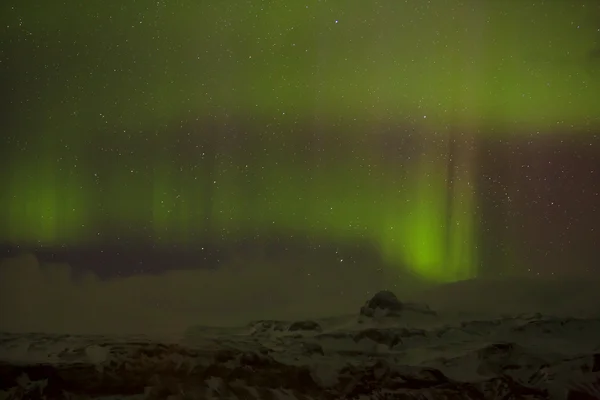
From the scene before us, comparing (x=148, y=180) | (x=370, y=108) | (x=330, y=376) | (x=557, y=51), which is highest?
(x=557, y=51)

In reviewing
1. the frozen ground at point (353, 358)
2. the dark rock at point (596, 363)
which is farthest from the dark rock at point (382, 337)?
the dark rock at point (596, 363)

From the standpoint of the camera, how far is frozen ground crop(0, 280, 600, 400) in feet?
4.64

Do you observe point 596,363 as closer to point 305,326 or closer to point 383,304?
point 383,304

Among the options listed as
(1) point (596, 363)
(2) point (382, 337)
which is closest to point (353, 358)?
(2) point (382, 337)

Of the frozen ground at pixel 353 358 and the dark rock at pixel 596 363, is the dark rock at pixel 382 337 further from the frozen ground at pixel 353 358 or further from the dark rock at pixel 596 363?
the dark rock at pixel 596 363

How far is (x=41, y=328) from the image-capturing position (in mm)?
1446

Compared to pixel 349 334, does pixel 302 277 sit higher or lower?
higher

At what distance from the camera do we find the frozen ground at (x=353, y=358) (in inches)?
55.7

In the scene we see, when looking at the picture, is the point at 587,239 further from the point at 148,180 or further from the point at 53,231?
the point at 53,231

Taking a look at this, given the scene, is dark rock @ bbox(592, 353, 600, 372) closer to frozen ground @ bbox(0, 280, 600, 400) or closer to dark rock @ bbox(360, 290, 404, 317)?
frozen ground @ bbox(0, 280, 600, 400)

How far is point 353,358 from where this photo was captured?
4.66ft

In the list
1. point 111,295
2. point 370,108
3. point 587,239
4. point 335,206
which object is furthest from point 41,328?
point 587,239

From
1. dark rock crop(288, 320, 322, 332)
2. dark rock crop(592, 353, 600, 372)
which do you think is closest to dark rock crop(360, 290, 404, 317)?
dark rock crop(288, 320, 322, 332)

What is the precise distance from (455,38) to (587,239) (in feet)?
1.76
